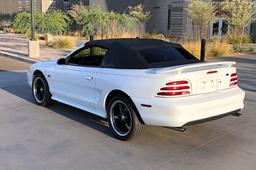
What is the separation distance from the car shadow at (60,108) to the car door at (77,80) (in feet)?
0.97

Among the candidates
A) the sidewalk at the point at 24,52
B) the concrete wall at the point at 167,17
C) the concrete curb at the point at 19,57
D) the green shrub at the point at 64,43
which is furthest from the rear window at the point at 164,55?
the concrete wall at the point at 167,17

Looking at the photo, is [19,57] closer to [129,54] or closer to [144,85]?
[129,54]

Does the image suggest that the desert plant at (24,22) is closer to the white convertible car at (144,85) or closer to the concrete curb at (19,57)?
the concrete curb at (19,57)

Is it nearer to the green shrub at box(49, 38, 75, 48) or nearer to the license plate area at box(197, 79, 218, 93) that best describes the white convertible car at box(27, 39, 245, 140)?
the license plate area at box(197, 79, 218, 93)

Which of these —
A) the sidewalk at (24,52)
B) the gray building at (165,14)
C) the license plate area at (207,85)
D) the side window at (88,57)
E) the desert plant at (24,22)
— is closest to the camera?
the license plate area at (207,85)

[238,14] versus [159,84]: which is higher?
[238,14]

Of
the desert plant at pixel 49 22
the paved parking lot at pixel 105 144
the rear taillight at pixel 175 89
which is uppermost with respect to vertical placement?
the desert plant at pixel 49 22

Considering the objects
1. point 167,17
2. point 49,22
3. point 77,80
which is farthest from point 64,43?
point 167,17

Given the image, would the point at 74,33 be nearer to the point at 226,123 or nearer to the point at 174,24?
the point at 174,24

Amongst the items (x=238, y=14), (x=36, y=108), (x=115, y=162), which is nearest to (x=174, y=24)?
(x=238, y=14)

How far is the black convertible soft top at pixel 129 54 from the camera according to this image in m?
5.52

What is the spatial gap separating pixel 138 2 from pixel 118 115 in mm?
37544

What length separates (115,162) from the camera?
4688mm

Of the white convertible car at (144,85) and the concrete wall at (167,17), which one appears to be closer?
the white convertible car at (144,85)
